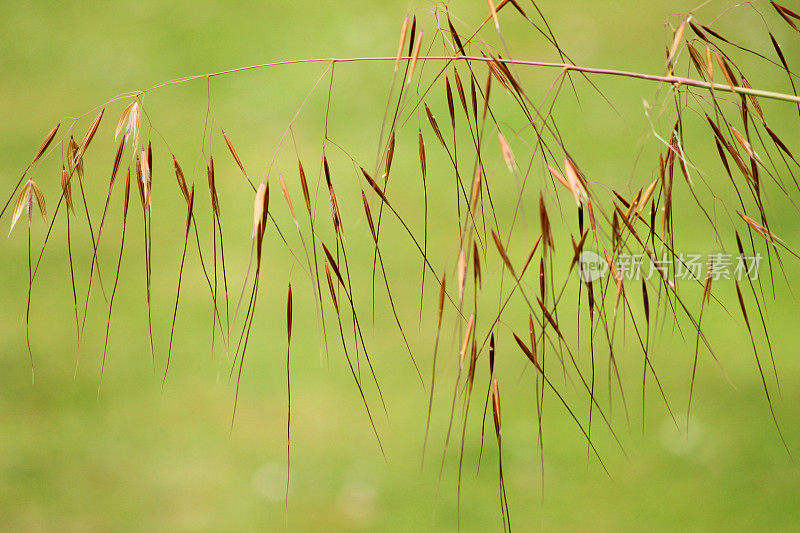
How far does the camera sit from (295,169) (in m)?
1.15

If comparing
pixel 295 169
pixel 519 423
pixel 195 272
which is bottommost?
pixel 519 423

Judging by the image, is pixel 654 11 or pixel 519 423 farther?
pixel 654 11

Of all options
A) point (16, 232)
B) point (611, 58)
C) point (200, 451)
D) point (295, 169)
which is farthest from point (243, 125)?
point (611, 58)

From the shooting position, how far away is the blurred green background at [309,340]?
911mm

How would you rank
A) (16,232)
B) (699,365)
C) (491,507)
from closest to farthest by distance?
1. (491,507)
2. (699,365)
3. (16,232)

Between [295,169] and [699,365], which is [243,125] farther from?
[699,365]

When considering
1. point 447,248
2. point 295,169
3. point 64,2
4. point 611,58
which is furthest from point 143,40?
point 611,58

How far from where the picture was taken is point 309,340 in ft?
3.43

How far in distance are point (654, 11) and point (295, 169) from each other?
0.73 metres

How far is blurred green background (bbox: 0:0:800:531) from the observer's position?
0.91 m

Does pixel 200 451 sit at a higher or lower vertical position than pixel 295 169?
lower

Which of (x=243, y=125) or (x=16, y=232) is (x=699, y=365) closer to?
(x=243, y=125)

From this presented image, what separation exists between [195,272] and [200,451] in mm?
298

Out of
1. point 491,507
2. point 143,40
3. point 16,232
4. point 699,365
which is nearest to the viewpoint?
point 491,507
